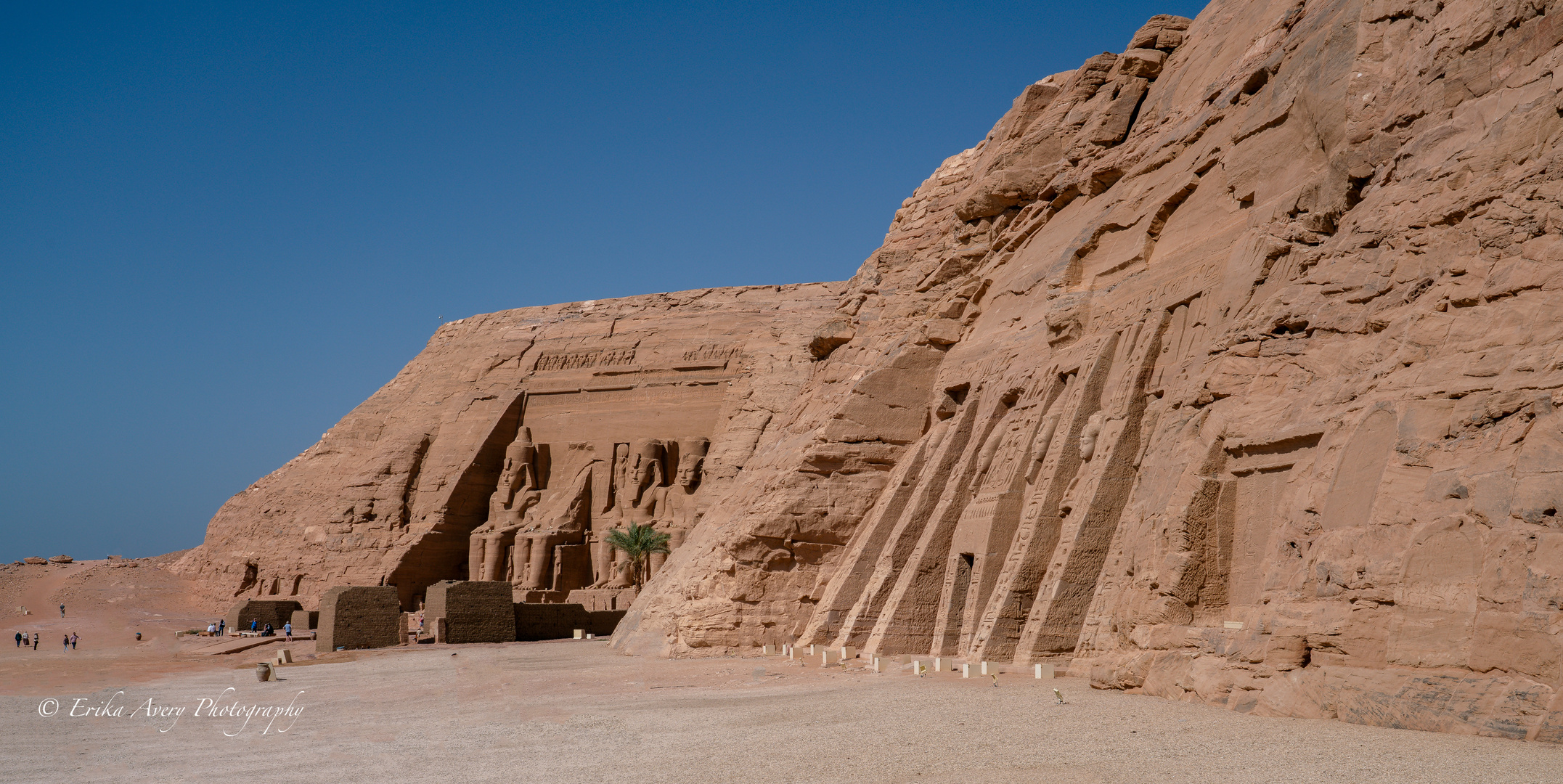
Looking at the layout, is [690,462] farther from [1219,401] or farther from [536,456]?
[1219,401]

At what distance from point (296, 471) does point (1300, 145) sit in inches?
1436

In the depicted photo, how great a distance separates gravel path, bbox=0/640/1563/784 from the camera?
706 cm

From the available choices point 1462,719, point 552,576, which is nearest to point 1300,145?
point 1462,719

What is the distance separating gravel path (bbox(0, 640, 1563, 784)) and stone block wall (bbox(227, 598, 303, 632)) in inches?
618

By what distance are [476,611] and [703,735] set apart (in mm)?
16712

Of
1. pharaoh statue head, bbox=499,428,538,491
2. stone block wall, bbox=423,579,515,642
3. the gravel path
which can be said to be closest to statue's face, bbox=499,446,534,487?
pharaoh statue head, bbox=499,428,538,491

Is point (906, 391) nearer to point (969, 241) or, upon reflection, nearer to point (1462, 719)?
point (969, 241)

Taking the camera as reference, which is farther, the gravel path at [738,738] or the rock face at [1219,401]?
the rock face at [1219,401]

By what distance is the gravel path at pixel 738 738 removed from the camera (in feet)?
23.2

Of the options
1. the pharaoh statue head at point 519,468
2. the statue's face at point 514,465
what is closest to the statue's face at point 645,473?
the pharaoh statue head at point 519,468

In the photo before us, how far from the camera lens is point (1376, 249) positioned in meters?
10.5

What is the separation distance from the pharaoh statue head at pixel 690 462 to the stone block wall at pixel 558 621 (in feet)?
26.2

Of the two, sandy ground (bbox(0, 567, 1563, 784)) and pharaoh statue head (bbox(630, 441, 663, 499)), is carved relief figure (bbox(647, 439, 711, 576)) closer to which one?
pharaoh statue head (bbox(630, 441, 663, 499))

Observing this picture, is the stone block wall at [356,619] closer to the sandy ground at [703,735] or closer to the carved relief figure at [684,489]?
the sandy ground at [703,735]
